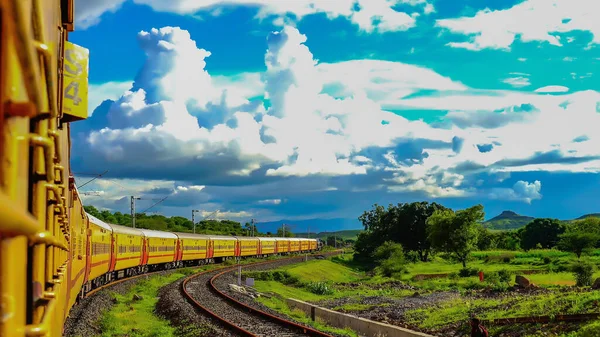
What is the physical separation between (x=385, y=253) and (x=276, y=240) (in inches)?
875

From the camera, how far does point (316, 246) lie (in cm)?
12575

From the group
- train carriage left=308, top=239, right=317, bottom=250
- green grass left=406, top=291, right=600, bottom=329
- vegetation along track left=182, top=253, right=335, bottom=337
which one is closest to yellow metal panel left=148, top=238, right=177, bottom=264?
vegetation along track left=182, top=253, right=335, bottom=337

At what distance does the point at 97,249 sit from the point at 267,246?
5729 centimetres

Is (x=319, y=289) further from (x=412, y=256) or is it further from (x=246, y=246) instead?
(x=412, y=256)

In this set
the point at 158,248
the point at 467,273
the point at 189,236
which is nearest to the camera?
the point at 158,248

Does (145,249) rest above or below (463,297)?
above

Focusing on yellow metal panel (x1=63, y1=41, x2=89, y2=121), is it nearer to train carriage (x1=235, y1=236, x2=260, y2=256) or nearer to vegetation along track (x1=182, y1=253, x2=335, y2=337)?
vegetation along track (x1=182, y1=253, x2=335, y2=337)

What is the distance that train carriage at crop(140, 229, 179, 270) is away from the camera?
38656 mm

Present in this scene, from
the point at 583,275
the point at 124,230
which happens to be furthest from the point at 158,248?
the point at 583,275

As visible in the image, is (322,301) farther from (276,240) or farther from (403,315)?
(276,240)

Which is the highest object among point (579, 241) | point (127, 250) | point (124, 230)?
point (124, 230)

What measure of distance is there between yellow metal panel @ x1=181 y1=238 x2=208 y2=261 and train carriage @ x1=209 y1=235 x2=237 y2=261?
179 cm

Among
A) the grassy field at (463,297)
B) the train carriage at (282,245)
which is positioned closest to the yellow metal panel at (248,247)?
the grassy field at (463,297)

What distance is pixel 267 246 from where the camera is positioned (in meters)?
78.9
